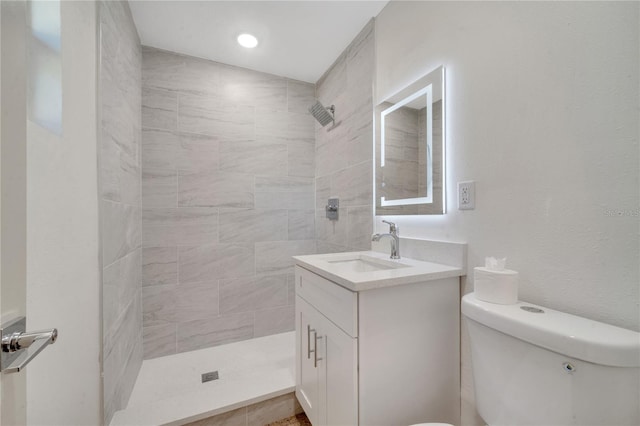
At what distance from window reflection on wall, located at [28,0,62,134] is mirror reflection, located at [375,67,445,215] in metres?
1.35

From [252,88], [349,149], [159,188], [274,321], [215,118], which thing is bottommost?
[274,321]

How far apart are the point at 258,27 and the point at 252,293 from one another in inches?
74.8

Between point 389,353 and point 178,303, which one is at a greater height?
point 389,353

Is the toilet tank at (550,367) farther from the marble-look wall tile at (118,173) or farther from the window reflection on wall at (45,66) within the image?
the marble-look wall tile at (118,173)

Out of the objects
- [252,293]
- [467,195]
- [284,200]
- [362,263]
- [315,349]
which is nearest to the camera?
[467,195]

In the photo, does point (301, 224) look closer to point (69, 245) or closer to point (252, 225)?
point (252, 225)

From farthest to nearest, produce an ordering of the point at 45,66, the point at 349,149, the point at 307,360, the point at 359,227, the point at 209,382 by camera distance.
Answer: the point at 349,149 → the point at 359,227 → the point at 209,382 → the point at 307,360 → the point at 45,66

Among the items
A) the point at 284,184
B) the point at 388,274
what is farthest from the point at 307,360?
the point at 284,184

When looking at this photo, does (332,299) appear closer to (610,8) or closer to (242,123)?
(610,8)

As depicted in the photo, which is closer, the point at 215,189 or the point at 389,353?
the point at 389,353

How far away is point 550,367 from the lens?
1.98ft

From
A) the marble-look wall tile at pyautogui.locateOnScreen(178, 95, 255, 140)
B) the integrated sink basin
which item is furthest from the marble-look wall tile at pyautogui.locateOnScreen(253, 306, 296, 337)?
the marble-look wall tile at pyautogui.locateOnScreen(178, 95, 255, 140)

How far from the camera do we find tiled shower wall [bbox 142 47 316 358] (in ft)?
5.94

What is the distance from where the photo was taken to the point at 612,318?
65 centimetres
